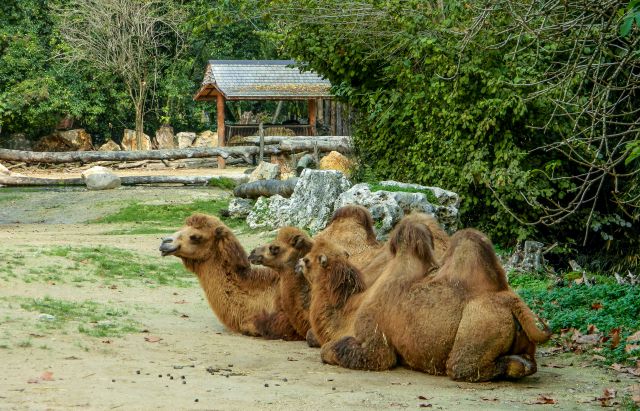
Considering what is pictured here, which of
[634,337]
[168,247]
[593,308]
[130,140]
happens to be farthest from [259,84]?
[634,337]

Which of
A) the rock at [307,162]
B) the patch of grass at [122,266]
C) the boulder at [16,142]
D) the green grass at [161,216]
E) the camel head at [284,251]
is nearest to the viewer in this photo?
the camel head at [284,251]

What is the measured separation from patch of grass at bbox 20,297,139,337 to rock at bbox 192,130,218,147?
128 ft

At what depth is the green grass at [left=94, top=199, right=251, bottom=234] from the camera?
19.1m

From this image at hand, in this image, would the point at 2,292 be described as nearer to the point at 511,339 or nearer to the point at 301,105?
the point at 511,339

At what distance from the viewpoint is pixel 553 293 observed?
10625 mm

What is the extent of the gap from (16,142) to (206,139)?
8.73 meters

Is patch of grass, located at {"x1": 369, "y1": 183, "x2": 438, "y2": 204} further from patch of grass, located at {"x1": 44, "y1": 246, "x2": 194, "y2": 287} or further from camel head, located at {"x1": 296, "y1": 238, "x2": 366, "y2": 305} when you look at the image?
camel head, located at {"x1": 296, "y1": 238, "x2": 366, "y2": 305}

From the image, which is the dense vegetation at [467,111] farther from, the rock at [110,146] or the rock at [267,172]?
the rock at [110,146]

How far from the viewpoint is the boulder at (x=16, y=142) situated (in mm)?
44875

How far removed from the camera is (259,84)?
41.7 metres

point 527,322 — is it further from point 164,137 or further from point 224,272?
point 164,137

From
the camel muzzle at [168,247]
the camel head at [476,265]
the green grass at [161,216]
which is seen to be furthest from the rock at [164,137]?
the camel head at [476,265]

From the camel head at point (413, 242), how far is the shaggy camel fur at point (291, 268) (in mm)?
1533

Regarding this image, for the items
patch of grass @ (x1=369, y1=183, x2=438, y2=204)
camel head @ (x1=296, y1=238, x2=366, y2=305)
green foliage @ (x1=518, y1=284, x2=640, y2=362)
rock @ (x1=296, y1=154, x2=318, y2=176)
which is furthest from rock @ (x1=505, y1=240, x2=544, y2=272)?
rock @ (x1=296, y1=154, x2=318, y2=176)
